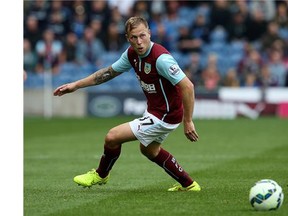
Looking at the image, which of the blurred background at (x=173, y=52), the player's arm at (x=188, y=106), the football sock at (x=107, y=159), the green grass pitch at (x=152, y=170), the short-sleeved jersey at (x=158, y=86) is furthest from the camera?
the blurred background at (x=173, y=52)

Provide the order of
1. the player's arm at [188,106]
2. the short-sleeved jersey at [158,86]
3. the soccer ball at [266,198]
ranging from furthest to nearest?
the short-sleeved jersey at [158,86] < the player's arm at [188,106] < the soccer ball at [266,198]

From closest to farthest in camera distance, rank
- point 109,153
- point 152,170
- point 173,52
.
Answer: point 109,153
point 152,170
point 173,52

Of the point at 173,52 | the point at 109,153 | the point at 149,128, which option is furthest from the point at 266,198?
the point at 173,52

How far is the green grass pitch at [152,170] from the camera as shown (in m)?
8.54

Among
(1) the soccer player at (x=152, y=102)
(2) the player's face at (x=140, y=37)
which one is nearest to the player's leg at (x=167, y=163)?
(1) the soccer player at (x=152, y=102)

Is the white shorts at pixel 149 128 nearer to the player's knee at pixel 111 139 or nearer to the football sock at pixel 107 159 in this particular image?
the player's knee at pixel 111 139

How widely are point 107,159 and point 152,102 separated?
2.79 feet

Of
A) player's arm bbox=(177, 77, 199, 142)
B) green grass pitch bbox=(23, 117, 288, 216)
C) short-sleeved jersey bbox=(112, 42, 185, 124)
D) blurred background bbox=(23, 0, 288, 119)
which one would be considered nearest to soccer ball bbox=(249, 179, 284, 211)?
green grass pitch bbox=(23, 117, 288, 216)

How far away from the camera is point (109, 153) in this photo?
9836 millimetres

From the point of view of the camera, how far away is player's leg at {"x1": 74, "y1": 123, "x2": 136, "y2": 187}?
963 centimetres

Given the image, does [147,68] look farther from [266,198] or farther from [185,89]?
[266,198]

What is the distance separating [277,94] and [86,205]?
16.8 m

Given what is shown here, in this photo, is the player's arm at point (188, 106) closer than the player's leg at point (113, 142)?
Yes
